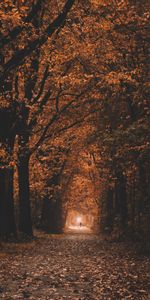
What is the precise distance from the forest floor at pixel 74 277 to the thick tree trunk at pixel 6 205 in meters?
5.87

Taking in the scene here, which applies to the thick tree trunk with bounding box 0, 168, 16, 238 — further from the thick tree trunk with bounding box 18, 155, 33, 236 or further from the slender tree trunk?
the slender tree trunk

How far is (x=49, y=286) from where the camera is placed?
15.2m

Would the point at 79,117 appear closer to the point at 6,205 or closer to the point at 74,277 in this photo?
the point at 6,205

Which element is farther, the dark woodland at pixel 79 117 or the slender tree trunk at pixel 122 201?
the slender tree trunk at pixel 122 201

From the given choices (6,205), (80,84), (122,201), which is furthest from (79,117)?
(6,205)

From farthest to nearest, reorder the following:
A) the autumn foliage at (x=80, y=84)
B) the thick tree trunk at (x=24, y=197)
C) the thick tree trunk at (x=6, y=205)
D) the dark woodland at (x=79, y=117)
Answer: the thick tree trunk at (x=24, y=197) < the thick tree trunk at (x=6, y=205) < the autumn foliage at (x=80, y=84) < the dark woodland at (x=79, y=117)

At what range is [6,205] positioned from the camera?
106 feet

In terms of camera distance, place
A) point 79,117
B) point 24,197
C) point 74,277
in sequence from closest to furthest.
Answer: point 74,277 < point 24,197 < point 79,117

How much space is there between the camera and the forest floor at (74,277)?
13.9 metres

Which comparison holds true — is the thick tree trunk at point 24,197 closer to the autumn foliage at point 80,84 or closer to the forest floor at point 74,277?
the autumn foliage at point 80,84

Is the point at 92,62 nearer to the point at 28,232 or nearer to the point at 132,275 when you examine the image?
the point at 28,232

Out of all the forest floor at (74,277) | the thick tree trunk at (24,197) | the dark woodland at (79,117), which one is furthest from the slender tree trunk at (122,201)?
the forest floor at (74,277)

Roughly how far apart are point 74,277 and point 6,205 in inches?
612

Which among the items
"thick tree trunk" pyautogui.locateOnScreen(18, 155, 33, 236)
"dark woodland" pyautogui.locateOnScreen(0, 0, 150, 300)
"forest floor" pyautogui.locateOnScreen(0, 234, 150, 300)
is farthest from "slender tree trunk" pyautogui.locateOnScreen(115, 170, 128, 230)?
"forest floor" pyautogui.locateOnScreen(0, 234, 150, 300)
